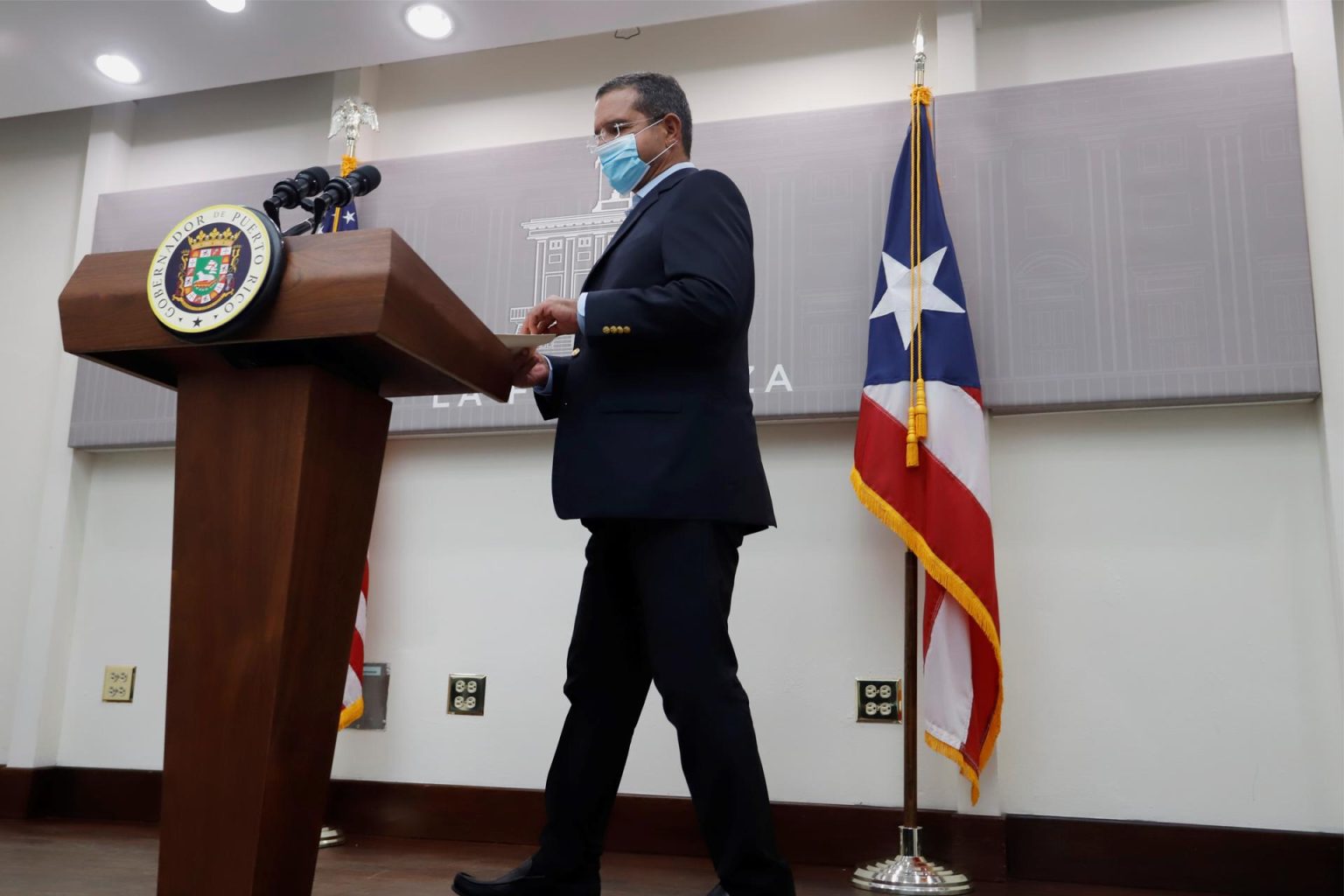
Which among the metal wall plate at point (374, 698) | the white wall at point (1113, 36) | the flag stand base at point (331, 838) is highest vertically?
the white wall at point (1113, 36)

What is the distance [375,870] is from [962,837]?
127 cm

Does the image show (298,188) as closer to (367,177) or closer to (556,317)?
(367,177)

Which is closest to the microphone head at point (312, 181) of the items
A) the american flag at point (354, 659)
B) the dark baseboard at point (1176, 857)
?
the american flag at point (354, 659)

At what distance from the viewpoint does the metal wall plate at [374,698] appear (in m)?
2.88

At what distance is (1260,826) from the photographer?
2.28 metres

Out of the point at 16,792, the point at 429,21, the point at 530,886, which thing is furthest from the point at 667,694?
the point at 16,792

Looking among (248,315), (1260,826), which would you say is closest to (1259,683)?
(1260,826)

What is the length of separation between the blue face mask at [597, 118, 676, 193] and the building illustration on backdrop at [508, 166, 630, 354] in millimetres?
1112

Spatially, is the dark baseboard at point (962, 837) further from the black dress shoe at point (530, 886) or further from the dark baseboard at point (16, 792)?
the black dress shoe at point (530, 886)

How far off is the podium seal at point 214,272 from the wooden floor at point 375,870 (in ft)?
3.86

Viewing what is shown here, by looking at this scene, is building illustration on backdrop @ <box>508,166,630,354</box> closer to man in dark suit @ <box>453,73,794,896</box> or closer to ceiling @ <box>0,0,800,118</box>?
ceiling @ <box>0,0,800,118</box>

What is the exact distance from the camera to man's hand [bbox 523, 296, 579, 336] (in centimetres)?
151

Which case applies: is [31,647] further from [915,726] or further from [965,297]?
[965,297]

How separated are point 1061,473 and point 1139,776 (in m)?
0.71
